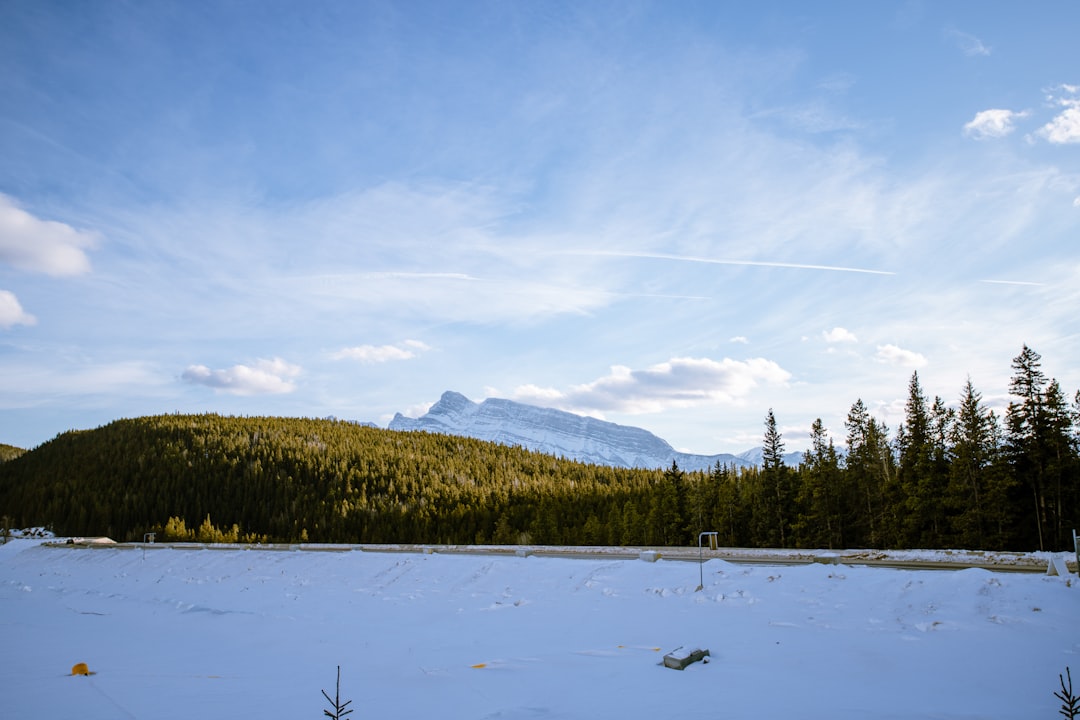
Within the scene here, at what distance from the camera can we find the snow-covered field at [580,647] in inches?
456

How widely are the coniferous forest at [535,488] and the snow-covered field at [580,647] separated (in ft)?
87.1

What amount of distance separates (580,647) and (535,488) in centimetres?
9354

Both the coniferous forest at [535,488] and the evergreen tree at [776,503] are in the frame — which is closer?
the coniferous forest at [535,488]

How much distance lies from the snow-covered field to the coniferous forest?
26.5 m

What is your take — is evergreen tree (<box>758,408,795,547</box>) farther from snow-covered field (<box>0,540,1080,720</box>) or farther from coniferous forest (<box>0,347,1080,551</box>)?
snow-covered field (<box>0,540,1080,720</box>)

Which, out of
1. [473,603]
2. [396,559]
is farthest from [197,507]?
[473,603]

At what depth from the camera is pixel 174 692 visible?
42.9 feet

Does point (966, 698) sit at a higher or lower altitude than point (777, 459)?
lower

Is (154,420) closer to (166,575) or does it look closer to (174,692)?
(166,575)

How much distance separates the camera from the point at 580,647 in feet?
56.2

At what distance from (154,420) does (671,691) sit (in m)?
163

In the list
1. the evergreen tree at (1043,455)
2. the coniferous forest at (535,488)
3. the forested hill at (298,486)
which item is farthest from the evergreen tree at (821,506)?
the forested hill at (298,486)

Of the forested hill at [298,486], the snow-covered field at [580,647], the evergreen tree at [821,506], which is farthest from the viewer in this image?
the forested hill at [298,486]

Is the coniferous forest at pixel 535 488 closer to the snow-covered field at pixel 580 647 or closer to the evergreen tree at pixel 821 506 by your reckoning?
the evergreen tree at pixel 821 506
